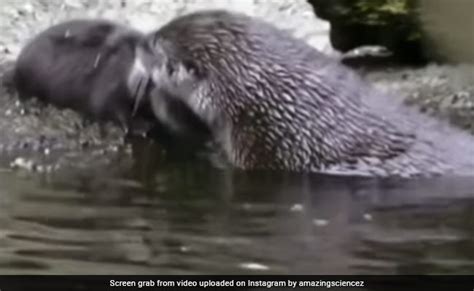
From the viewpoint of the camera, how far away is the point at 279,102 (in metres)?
1.83

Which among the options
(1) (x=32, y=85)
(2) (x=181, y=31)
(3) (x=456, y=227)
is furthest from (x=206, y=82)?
(3) (x=456, y=227)

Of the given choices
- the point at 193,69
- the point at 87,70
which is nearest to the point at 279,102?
the point at 193,69

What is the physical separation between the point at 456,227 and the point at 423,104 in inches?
7.1

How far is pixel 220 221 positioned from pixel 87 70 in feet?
0.98

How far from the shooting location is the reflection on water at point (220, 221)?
5.63ft

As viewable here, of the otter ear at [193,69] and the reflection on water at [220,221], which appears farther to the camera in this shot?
the otter ear at [193,69]
